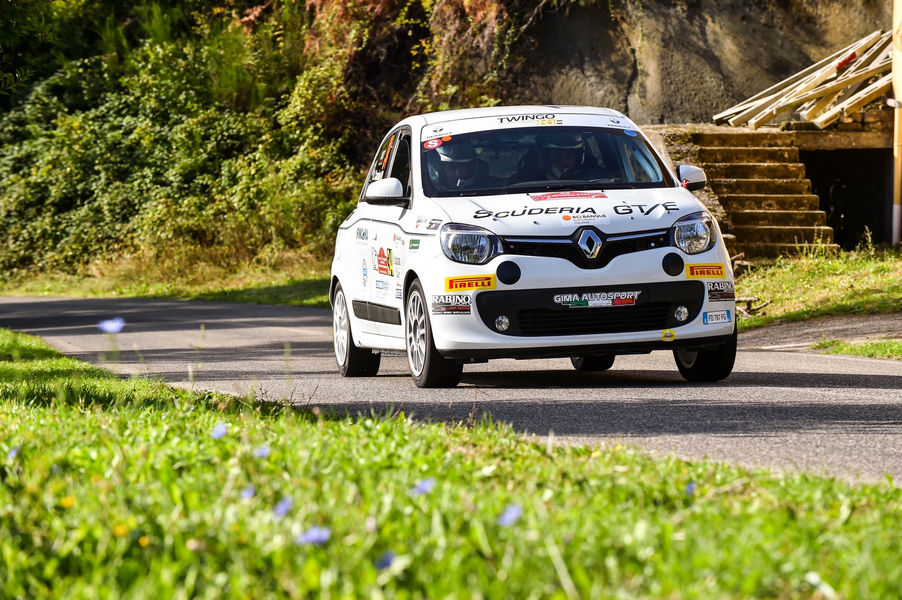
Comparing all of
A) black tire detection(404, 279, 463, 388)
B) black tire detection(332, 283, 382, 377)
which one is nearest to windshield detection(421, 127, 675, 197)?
black tire detection(404, 279, 463, 388)

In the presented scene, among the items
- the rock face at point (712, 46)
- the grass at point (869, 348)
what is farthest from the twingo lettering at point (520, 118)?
the rock face at point (712, 46)

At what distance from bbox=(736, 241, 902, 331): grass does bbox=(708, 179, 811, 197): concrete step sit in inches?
47.2

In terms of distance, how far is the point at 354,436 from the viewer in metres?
5.76

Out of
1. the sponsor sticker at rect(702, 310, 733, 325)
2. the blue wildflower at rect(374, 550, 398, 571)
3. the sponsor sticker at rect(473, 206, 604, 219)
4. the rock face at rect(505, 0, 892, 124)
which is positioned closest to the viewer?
the blue wildflower at rect(374, 550, 398, 571)

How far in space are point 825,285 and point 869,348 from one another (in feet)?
14.9

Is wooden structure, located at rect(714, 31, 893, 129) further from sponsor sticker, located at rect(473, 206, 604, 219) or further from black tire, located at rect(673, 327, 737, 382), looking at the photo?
sponsor sticker, located at rect(473, 206, 604, 219)

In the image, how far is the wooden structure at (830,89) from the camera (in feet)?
64.6

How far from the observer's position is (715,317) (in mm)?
9250

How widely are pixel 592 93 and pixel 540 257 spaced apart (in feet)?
56.0

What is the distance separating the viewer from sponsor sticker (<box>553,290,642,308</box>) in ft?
29.3

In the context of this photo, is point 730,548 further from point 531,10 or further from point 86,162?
point 86,162

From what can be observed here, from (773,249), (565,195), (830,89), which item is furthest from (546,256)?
(830,89)

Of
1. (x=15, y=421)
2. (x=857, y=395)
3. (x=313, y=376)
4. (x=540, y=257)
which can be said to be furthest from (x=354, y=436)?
(x=313, y=376)

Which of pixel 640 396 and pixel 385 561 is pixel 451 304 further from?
pixel 385 561
